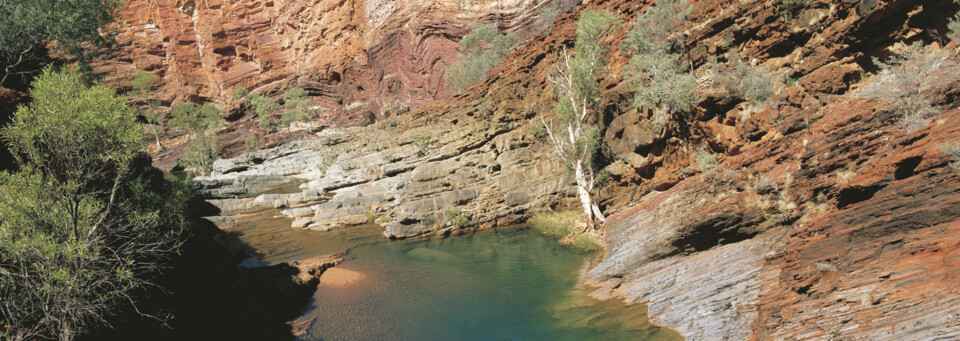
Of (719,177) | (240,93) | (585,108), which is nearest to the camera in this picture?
(719,177)

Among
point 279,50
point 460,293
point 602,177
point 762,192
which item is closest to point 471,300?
point 460,293

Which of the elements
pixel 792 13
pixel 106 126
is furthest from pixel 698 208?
pixel 106 126

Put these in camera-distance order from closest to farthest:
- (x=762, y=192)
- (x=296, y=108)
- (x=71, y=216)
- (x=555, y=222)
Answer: (x=71, y=216) < (x=762, y=192) < (x=555, y=222) < (x=296, y=108)

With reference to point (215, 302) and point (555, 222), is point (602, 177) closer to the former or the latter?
point (555, 222)

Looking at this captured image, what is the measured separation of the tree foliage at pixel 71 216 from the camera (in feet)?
26.6

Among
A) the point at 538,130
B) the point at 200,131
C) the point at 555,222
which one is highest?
the point at 200,131

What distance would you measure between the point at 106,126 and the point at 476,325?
10.5 metres

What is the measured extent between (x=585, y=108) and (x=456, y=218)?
8.83m

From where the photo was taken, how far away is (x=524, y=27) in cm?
5397

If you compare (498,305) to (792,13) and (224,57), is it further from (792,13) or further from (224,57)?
(224,57)

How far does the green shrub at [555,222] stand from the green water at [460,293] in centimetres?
62

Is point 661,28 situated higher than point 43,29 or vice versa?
point 43,29

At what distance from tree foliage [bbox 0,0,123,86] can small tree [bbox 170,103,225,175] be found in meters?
40.1

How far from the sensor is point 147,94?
76.6 metres
